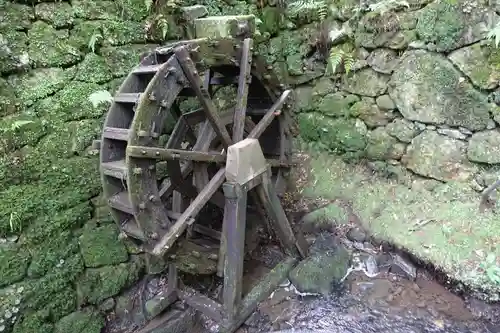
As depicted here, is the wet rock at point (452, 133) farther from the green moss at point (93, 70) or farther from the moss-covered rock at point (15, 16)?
the moss-covered rock at point (15, 16)

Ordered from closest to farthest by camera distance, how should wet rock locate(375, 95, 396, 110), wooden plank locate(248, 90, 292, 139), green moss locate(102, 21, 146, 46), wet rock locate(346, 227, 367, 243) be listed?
green moss locate(102, 21, 146, 46)
wooden plank locate(248, 90, 292, 139)
wet rock locate(346, 227, 367, 243)
wet rock locate(375, 95, 396, 110)

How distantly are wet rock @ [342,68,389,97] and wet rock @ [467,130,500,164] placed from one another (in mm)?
1022

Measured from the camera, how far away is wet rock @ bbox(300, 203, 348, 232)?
3979 millimetres

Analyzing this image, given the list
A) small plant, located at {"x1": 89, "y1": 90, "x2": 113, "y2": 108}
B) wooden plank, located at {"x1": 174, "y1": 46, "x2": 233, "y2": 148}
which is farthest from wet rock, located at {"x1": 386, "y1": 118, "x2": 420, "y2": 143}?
small plant, located at {"x1": 89, "y1": 90, "x2": 113, "y2": 108}

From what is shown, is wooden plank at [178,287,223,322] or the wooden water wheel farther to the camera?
wooden plank at [178,287,223,322]

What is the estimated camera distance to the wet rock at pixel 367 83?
3.96m

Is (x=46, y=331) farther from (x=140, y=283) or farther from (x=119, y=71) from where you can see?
(x=119, y=71)

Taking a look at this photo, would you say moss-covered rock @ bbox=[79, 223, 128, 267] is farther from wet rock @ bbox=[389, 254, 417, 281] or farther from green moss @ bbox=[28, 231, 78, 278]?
wet rock @ bbox=[389, 254, 417, 281]

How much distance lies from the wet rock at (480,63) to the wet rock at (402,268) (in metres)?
1.73

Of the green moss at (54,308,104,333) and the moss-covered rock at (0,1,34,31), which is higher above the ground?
the moss-covered rock at (0,1,34,31)

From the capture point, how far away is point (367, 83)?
4.05 metres

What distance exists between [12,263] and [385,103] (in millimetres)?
3832

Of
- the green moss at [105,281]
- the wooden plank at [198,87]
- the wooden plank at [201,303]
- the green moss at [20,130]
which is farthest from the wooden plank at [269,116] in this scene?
the green moss at [20,130]

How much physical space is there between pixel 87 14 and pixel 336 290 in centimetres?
339
